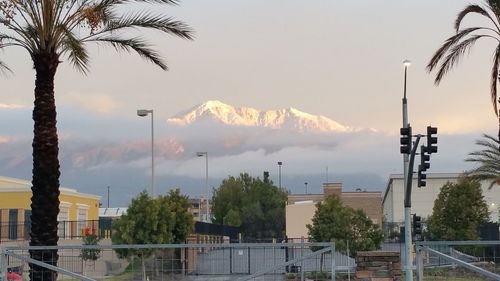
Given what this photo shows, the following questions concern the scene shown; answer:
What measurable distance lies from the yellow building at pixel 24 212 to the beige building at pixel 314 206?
1899 centimetres

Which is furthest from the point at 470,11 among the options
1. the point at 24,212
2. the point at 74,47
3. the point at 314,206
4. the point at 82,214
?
the point at 314,206

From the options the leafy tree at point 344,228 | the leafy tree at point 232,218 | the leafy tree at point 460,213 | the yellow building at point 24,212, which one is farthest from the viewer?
the leafy tree at point 232,218

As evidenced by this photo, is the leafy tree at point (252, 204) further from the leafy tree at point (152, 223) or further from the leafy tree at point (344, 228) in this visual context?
the leafy tree at point (152, 223)

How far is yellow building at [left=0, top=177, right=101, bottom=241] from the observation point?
52.8 meters

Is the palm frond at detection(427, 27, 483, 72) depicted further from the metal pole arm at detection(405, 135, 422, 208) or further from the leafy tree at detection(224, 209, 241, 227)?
the leafy tree at detection(224, 209, 241, 227)

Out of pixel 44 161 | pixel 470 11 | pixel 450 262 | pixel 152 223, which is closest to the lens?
pixel 450 262

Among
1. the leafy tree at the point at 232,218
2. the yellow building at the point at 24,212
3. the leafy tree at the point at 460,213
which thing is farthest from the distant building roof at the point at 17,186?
the leafy tree at the point at 232,218

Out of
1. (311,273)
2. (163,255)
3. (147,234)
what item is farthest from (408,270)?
(147,234)

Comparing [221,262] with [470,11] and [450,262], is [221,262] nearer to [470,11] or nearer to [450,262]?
[450,262]

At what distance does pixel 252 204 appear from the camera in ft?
367

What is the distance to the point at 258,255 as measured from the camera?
14.9m

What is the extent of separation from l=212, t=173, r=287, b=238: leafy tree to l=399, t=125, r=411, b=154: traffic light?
75.5 metres

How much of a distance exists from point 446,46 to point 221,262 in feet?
55.5

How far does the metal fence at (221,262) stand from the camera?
1361cm
